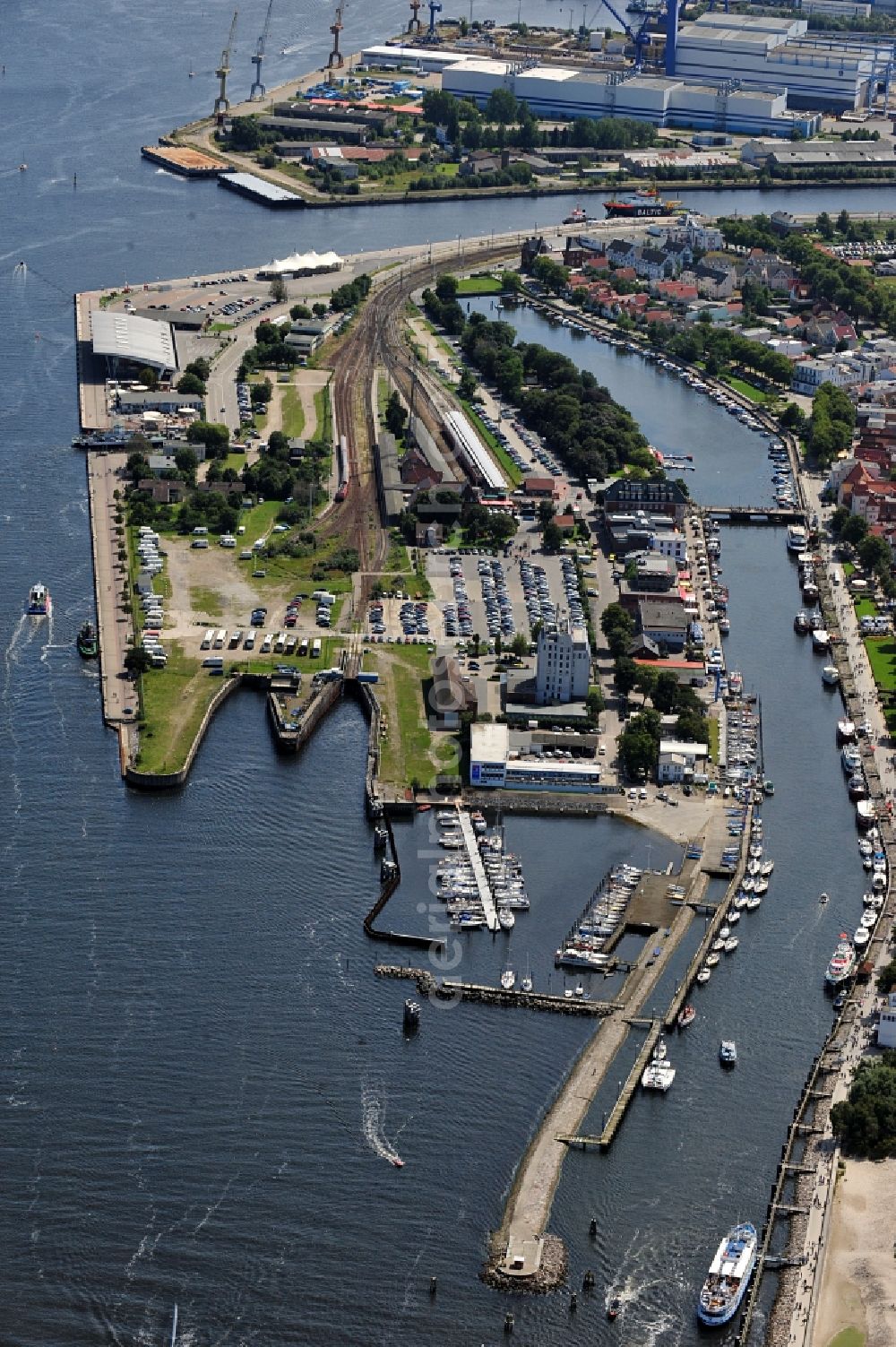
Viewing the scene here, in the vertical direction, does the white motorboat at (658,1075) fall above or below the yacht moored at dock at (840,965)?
below

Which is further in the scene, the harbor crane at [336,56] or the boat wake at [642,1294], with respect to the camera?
the harbor crane at [336,56]

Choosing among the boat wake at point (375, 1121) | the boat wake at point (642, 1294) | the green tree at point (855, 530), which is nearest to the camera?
the boat wake at point (642, 1294)

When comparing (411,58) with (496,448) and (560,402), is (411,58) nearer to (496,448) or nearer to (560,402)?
(560,402)

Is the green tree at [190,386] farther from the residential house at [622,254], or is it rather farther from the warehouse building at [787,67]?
the warehouse building at [787,67]

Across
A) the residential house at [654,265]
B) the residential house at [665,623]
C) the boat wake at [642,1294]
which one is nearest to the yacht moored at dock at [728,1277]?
the boat wake at [642,1294]

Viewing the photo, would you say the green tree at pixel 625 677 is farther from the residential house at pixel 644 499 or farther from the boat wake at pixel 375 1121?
the boat wake at pixel 375 1121

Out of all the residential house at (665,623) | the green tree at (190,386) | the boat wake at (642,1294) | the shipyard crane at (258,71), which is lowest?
the shipyard crane at (258,71)

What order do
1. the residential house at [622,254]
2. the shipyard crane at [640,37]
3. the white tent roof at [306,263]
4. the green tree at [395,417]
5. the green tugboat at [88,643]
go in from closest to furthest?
the green tugboat at [88,643], the green tree at [395,417], the white tent roof at [306,263], the residential house at [622,254], the shipyard crane at [640,37]
